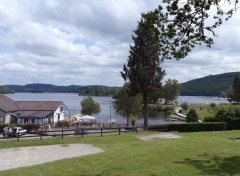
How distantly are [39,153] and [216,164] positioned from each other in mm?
12946

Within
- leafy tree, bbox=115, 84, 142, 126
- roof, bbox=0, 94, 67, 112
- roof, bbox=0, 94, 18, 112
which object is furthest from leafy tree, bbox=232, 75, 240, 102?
A: roof, bbox=0, 94, 18, 112

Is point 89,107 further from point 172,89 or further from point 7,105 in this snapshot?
point 172,89

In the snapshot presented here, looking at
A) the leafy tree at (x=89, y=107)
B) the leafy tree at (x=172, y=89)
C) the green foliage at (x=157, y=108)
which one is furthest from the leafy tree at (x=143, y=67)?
the leafy tree at (x=172, y=89)

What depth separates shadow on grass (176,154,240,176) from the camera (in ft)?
48.8

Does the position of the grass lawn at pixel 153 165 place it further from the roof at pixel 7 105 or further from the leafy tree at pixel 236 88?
the leafy tree at pixel 236 88

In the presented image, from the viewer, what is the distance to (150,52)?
5056cm

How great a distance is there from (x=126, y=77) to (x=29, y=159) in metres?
31.3

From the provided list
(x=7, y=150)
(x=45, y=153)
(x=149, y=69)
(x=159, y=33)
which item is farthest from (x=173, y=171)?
(x=149, y=69)

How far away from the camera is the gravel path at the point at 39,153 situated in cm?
2104

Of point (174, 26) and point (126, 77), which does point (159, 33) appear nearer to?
point (174, 26)

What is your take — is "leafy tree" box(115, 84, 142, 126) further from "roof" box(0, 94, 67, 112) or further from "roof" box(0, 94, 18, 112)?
"roof" box(0, 94, 18, 112)

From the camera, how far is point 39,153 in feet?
81.8

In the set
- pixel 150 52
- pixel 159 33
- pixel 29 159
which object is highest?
pixel 150 52

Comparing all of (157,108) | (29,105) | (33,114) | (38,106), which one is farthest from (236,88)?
(33,114)
